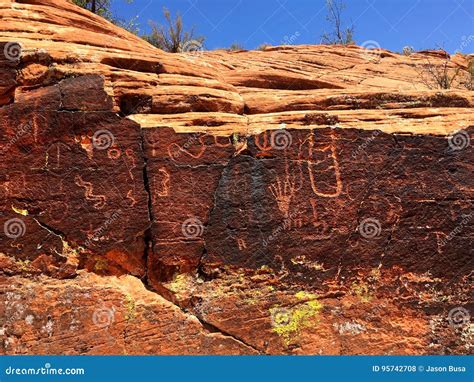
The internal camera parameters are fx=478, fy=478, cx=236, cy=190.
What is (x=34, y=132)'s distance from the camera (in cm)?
502

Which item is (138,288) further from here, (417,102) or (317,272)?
(417,102)

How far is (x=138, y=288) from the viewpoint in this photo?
5023 millimetres

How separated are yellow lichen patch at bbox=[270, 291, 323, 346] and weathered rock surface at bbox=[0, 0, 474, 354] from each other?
0.03 ft

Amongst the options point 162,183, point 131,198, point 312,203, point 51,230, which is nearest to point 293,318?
point 312,203

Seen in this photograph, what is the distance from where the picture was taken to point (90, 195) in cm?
504

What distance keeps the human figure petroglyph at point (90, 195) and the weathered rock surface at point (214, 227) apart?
1 centimetres

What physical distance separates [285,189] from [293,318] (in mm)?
1372

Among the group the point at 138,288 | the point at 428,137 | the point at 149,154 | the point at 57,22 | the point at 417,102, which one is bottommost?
the point at 138,288

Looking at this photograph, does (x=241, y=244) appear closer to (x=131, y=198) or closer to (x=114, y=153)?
(x=131, y=198)

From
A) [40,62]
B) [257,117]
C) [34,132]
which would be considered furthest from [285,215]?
[40,62]

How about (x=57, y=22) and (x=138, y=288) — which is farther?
(x=57, y=22)

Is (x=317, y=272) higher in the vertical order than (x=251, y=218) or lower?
lower

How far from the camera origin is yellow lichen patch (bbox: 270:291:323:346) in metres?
5.03

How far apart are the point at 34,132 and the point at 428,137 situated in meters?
4.26
